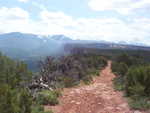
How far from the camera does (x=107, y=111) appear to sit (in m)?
8.80

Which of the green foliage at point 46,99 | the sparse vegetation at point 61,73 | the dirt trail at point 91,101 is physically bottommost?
the dirt trail at point 91,101

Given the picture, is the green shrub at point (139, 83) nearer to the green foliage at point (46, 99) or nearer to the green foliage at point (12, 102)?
the green foliage at point (46, 99)

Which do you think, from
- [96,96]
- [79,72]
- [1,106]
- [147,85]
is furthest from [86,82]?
[1,106]

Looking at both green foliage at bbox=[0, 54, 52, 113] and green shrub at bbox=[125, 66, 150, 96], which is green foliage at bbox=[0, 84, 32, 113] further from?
green shrub at bbox=[125, 66, 150, 96]

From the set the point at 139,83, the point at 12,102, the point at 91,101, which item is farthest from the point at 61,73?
the point at 12,102

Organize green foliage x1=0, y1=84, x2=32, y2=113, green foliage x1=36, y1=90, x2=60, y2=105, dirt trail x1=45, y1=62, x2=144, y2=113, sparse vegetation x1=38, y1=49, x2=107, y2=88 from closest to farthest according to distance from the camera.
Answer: green foliage x1=0, y1=84, x2=32, y2=113, dirt trail x1=45, y1=62, x2=144, y2=113, green foliage x1=36, y1=90, x2=60, y2=105, sparse vegetation x1=38, y1=49, x2=107, y2=88

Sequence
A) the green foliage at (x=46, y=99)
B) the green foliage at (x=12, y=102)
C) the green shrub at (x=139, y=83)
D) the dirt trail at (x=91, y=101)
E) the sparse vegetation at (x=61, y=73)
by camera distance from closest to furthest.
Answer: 1. the green foliage at (x=12, y=102)
2. the dirt trail at (x=91, y=101)
3. the green foliage at (x=46, y=99)
4. the green shrub at (x=139, y=83)
5. the sparse vegetation at (x=61, y=73)

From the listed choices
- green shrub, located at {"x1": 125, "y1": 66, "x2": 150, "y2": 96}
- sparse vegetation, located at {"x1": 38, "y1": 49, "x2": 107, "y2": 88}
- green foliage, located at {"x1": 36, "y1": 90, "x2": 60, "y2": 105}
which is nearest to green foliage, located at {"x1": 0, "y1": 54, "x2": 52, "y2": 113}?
green foliage, located at {"x1": 36, "y1": 90, "x2": 60, "y2": 105}

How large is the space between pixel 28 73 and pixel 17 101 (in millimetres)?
4266

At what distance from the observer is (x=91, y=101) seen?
402 inches

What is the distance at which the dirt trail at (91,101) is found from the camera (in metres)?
9.01

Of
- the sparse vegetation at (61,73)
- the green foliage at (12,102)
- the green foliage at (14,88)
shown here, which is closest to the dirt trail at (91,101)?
the sparse vegetation at (61,73)

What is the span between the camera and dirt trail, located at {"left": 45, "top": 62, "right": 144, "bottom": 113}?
9008 mm

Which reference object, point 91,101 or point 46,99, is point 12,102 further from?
point 91,101
